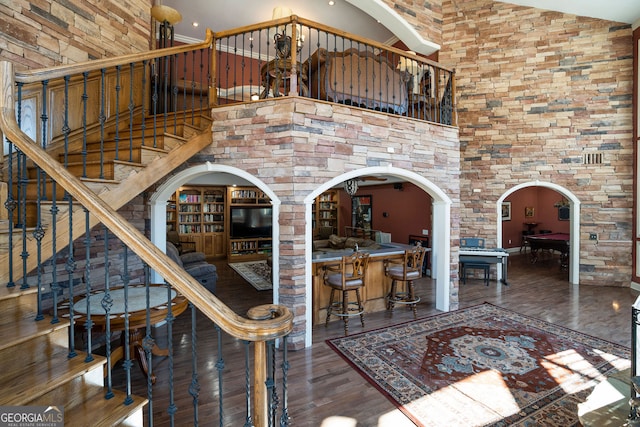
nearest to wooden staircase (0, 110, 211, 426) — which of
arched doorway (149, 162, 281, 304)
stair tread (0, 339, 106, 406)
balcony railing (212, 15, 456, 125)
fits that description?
stair tread (0, 339, 106, 406)

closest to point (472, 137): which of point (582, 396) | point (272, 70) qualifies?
point (272, 70)

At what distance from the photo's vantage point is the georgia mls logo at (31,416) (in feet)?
4.22

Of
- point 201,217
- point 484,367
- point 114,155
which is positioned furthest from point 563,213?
point 114,155

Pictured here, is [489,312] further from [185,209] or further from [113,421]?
[185,209]

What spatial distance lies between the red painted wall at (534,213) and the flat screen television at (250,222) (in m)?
7.96

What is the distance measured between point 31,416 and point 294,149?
2.98 meters

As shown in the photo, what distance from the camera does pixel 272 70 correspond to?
4.13m

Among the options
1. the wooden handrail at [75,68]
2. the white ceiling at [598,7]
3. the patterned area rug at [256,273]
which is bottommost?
the patterned area rug at [256,273]

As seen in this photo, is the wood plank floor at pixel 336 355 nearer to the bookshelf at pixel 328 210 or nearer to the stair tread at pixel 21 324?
the stair tread at pixel 21 324

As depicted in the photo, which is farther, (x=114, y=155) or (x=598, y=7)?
(x=598, y=7)

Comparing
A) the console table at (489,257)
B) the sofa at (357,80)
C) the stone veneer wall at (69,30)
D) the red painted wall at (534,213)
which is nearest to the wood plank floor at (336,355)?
the console table at (489,257)

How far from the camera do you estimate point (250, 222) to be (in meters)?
9.90

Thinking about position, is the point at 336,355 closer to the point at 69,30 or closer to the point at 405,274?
the point at 405,274

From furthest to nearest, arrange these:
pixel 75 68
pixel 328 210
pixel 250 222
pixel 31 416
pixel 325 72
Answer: pixel 328 210, pixel 250 222, pixel 325 72, pixel 75 68, pixel 31 416
